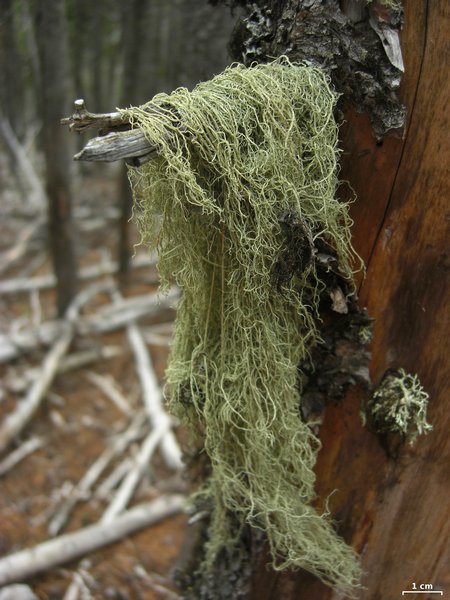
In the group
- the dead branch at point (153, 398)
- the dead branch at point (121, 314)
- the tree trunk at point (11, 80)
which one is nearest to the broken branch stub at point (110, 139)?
the dead branch at point (153, 398)

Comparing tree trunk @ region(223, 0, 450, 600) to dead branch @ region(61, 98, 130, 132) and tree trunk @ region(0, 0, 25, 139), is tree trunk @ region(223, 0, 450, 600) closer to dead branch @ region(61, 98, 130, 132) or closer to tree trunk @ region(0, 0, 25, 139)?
dead branch @ region(61, 98, 130, 132)

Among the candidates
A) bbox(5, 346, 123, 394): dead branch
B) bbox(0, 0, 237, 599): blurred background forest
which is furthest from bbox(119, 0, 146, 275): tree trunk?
bbox(5, 346, 123, 394): dead branch

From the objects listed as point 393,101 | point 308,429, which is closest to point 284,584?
point 308,429

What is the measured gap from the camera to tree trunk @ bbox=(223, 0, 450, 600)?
3.82ft

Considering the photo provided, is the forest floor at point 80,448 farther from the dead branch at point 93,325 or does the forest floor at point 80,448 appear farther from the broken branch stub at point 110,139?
the broken branch stub at point 110,139

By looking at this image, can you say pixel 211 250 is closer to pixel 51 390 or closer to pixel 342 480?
pixel 342 480

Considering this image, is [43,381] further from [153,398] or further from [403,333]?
[403,333]

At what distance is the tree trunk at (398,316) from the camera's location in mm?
1165

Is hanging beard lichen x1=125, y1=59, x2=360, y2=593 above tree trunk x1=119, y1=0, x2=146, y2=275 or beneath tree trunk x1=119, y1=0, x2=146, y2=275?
beneath

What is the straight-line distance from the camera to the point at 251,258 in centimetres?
121

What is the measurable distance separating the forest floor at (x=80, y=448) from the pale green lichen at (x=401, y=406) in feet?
6.24

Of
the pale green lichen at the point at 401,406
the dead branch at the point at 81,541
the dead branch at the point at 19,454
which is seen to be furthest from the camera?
the dead branch at the point at 19,454

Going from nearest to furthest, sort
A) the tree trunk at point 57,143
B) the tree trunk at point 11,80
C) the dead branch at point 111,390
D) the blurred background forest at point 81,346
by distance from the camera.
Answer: the blurred background forest at point 81,346
the tree trunk at point 57,143
the dead branch at point 111,390
the tree trunk at point 11,80

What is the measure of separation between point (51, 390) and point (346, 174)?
356cm
